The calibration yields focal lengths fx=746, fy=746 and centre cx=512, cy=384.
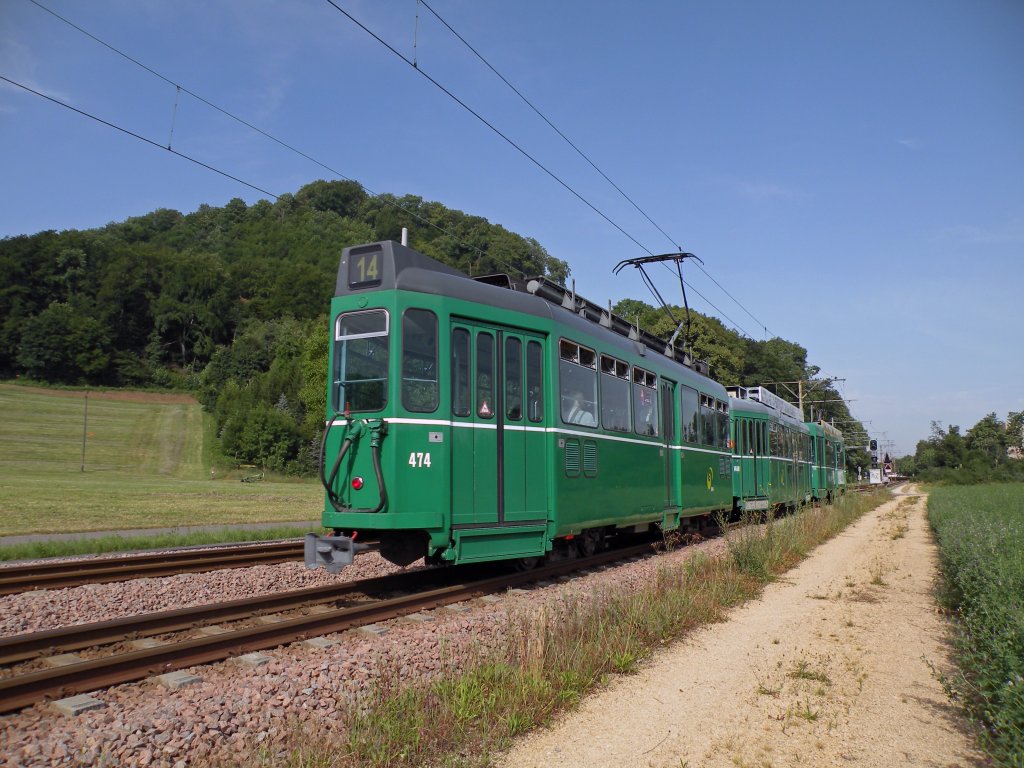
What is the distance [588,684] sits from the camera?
567cm

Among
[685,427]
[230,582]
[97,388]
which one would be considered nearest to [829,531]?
[685,427]

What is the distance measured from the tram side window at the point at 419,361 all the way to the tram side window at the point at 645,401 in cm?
509

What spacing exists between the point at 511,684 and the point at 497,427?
13.6 ft

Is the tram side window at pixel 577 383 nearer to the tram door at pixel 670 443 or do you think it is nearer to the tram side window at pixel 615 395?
the tram side window at pixel 615 395

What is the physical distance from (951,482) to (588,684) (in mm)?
72994

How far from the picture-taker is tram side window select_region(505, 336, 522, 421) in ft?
30.2

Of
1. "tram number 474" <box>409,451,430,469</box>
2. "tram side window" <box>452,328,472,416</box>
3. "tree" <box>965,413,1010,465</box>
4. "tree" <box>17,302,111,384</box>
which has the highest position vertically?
"tree" <box>17,302,111,384</box>

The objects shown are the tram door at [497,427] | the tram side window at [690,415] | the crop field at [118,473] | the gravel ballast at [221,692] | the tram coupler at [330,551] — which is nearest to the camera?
the gravel ballast at [221,692]

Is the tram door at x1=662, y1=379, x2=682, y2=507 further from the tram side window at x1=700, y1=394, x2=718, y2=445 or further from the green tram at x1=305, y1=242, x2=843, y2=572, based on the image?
the green tram at x1=305, y1=242, x2=843, y2=572

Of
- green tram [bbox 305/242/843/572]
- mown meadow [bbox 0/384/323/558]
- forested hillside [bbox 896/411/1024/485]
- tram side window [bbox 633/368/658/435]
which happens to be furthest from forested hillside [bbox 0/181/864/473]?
green tram [bbox 305/242/843/572]

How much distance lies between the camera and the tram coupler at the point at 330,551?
26.0 feet

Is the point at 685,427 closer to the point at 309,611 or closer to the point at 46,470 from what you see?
the point at 309,611

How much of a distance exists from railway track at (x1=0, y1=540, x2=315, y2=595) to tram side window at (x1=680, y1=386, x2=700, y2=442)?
7882 millimetres

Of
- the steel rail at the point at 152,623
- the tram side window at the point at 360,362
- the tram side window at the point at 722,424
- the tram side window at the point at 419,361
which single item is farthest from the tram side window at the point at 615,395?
the tram side window at the point at 722,424
